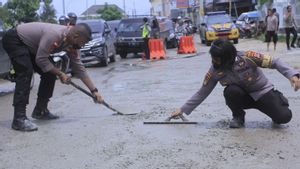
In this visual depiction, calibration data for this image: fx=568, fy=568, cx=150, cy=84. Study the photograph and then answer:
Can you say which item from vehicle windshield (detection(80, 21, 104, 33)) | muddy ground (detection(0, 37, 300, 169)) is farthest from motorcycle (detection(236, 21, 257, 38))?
muddy ground (detection(0, 37, 300, 169))

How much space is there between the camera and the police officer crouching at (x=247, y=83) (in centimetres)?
637

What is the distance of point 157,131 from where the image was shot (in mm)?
6934

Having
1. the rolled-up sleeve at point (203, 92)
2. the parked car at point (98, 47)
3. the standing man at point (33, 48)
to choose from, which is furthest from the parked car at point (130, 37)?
the rolled-up sleeve at point (203, 92)

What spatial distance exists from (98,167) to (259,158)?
5.08 ft

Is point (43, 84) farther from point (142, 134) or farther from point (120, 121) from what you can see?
point (142, 134)

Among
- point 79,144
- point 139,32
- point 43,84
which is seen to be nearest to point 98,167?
point 79,144

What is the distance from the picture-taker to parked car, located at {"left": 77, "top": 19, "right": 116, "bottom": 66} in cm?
1905

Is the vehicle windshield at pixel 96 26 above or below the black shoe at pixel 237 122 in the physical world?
above

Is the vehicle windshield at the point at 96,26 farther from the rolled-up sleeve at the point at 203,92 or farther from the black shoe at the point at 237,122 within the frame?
the black shoe at the point at 237,122

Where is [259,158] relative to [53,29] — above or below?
below

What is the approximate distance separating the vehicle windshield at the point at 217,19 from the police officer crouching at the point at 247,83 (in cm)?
2520

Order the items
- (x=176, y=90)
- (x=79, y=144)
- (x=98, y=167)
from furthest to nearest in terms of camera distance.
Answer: (x=176, y=90) < (x=79, y=144) < (x=98, y=167)

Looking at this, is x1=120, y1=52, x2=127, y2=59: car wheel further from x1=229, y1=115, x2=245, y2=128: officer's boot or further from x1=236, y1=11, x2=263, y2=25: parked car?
x1=229, y1=115, x2=245, y2=128: officer's boot

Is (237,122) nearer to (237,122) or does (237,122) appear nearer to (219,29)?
(237,122)
